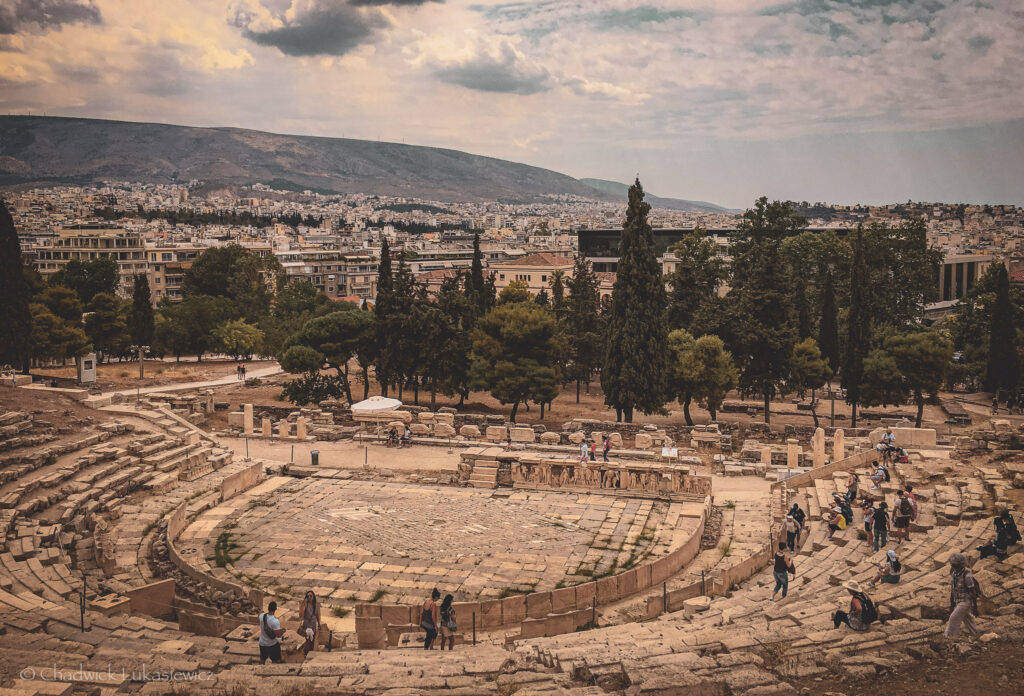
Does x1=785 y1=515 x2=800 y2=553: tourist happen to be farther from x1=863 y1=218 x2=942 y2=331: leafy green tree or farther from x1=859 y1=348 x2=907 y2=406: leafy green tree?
x1=863 y1=218 x2=942 y2=331: leafy green tree

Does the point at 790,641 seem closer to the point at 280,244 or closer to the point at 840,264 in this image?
the point at 840,264

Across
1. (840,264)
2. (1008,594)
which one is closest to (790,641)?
(1008,594)

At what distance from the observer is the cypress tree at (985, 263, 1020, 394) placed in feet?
134

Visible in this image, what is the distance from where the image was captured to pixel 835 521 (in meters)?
19.0

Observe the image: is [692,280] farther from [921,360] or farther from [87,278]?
[87,278]

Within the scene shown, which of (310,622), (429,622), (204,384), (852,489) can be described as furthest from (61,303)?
(852,489)

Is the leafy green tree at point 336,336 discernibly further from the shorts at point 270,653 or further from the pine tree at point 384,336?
the shorts at point 270,653

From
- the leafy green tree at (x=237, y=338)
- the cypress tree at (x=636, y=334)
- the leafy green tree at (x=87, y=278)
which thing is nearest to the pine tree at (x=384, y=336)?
the cypress tree at (x=636, y=334)

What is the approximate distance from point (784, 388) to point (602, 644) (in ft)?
94.2

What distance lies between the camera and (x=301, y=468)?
86.7 ft

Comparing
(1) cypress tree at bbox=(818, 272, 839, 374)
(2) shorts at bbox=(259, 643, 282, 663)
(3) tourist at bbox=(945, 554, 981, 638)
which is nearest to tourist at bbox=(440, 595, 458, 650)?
(2) shorts at bbox=(259, 643, 282, 663)

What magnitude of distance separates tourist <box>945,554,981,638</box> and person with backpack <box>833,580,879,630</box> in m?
1.07

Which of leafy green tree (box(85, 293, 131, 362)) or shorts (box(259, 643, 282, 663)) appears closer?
shorts (box(259, 643, 282, 663))

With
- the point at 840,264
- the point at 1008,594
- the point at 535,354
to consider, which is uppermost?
the point at 840,264
